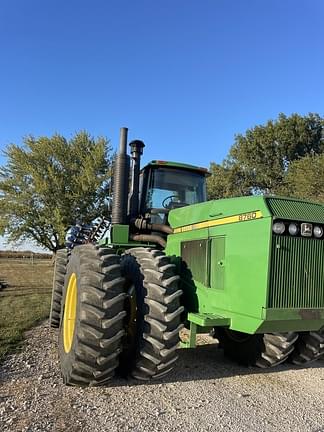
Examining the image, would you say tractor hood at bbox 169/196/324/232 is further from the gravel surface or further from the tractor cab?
the gravel surface

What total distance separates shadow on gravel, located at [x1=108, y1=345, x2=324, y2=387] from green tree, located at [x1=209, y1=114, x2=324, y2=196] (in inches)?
976

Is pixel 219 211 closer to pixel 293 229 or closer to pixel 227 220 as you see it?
pixel 227 220

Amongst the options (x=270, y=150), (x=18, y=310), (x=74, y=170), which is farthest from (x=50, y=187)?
(x=18, y=310)

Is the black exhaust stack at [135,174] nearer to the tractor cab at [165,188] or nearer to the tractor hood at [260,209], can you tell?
the tractor cab at [165,188]

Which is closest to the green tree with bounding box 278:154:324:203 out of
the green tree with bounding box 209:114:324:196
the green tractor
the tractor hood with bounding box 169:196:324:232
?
the green tree with bounding box 209:114:324:196

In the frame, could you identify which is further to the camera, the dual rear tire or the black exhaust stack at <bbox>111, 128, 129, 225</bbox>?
the black exhaust stack at <bbox>111, 128, 129, 225</bbox>

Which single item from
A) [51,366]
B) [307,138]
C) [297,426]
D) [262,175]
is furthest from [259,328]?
[307,138]

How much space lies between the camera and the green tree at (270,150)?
1249 inches

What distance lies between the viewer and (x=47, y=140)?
33969 millimetres

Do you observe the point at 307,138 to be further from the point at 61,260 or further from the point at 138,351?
the point at 138,351

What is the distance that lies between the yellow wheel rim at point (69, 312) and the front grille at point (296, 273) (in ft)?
7.94

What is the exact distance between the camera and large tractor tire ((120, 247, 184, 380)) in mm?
4840

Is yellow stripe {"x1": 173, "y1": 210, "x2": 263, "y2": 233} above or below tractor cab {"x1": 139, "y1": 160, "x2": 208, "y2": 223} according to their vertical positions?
below

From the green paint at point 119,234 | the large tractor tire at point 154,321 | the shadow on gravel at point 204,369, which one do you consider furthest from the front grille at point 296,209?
the green paint at point 119,234
